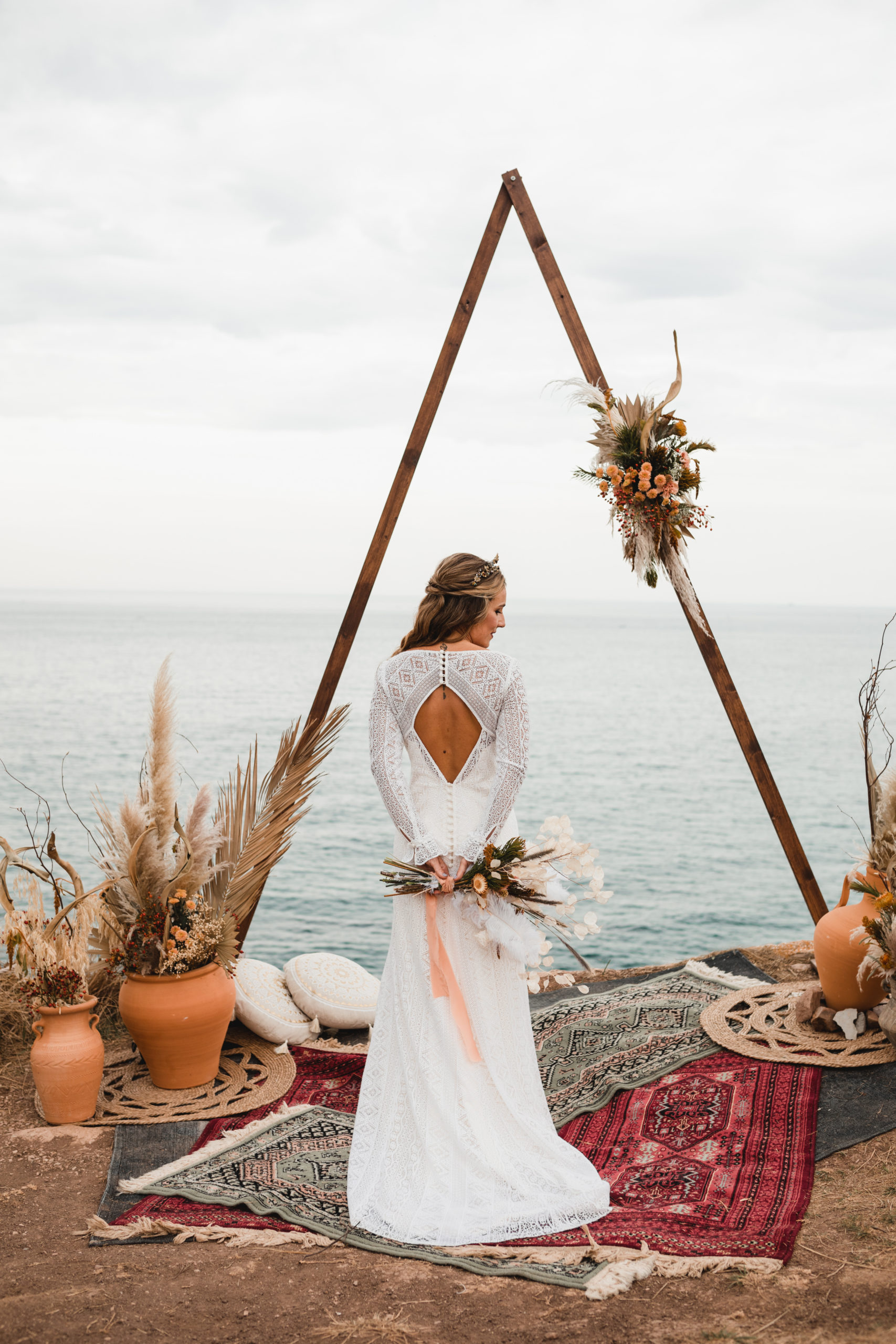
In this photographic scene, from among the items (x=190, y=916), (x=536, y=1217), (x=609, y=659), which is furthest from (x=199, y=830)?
(x=609, y=659)

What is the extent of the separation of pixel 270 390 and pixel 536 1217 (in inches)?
2126

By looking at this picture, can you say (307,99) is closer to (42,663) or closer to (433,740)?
(433,740)

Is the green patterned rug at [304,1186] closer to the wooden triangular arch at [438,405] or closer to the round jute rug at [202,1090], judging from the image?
the round jute rug at [202,1090]

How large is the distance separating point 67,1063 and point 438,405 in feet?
11.0

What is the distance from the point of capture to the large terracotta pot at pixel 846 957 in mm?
4379

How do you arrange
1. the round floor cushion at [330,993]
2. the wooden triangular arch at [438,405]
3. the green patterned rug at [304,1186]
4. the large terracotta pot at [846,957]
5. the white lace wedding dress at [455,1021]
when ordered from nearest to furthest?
the green patterned rug at [304,1186]
the white lace wedding dress at [455,1021]
the large terracotta pot at [846,957]
the round floor cushion at [330,993]
the wooden triangular arch at [438,405]

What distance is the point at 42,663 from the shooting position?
49.2 m

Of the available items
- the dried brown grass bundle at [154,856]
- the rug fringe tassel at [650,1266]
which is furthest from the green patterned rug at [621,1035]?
the dried brown grass bundle at [154,856]

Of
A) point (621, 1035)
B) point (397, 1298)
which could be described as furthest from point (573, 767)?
point (397, 1298)

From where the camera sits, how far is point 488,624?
3.42 meters

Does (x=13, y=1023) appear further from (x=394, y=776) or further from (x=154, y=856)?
(x=394, y=776)

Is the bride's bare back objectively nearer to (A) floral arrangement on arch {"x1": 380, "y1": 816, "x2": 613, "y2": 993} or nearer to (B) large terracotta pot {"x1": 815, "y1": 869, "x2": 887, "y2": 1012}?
(A) floral arrangement on arch {"x1": 380, "y1": 816, "x2": 613, "y2": 993}

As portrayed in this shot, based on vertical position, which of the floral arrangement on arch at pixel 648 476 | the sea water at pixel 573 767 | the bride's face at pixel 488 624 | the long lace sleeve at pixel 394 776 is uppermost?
the floral arrangement on arch at pixel 648 476

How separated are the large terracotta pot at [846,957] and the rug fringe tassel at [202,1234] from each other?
254cm
